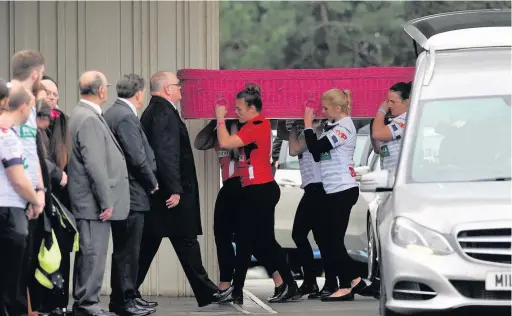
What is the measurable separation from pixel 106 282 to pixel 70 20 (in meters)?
2.46

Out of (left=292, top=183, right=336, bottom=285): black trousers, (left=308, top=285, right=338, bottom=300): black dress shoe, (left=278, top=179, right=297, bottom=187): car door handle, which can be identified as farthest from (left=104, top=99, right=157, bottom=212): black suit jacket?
(left=278, top=179, right=297, bottom=187): car door handle

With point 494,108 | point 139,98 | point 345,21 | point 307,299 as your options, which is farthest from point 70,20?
point 345,21

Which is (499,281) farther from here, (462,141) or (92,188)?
(92,188)

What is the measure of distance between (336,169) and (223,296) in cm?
149

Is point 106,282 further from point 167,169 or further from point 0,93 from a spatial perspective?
point 0,93

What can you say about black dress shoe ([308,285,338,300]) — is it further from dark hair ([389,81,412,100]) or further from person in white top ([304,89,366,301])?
dark hair ([389,81,412,100])

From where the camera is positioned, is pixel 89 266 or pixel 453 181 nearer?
pixel 453 181

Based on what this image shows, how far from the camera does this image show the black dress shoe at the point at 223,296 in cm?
1288

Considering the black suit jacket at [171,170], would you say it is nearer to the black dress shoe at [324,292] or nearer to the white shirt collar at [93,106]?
the white shirt collar at [93,106]

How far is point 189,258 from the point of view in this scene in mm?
12617

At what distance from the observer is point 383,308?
9.95 m

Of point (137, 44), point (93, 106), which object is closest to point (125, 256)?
point (93, 106)

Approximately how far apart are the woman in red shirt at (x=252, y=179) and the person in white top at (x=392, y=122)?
3.16 feet

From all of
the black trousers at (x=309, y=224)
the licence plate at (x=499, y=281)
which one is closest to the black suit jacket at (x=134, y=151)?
the black trousers at (x=309, y=224)
